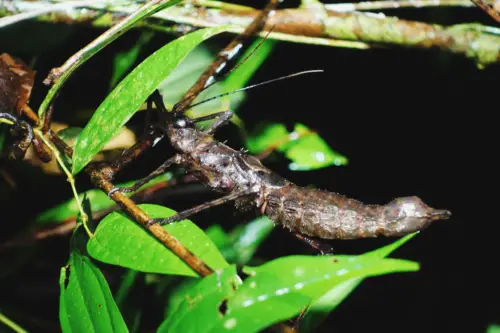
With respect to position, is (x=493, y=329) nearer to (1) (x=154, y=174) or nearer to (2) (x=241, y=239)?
(2) (x=241, y=239)

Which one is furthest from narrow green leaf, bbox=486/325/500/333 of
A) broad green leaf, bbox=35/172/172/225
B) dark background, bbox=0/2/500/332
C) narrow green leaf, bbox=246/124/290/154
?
broad green leaf, bbox=35/172/172/225

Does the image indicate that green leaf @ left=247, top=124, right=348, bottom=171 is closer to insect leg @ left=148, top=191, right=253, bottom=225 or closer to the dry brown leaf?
insect leg @ left=148, top=191, right=253, bottom=225

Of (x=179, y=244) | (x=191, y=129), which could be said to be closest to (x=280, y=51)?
(x=191, y=129)

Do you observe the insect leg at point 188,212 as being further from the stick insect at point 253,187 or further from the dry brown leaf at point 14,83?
the dry brown leaf at point 14,83

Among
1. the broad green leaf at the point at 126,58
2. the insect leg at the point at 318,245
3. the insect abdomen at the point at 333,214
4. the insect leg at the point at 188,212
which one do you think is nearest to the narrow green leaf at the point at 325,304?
the insect abdomen at the point at 333,214

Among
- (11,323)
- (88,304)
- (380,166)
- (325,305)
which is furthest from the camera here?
(380,166)

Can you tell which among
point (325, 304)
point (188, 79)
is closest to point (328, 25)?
point (188, 79)

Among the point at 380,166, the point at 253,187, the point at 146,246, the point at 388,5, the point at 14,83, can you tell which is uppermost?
the point at 388,5
